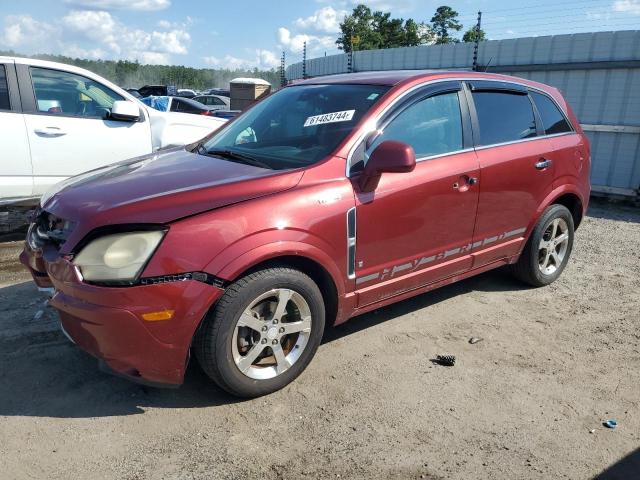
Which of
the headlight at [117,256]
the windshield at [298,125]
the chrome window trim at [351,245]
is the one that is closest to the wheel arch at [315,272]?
the chrome window trim at [351,245]

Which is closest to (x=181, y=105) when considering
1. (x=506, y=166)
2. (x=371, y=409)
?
(x=506, y=166)

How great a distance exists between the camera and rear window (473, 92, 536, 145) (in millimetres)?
3955

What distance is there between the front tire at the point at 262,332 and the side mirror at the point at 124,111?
3.77 metres

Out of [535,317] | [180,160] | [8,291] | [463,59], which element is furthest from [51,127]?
[463,59]

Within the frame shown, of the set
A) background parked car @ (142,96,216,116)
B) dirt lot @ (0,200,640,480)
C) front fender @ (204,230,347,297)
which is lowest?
dirt lot @ (0,200,640,480)

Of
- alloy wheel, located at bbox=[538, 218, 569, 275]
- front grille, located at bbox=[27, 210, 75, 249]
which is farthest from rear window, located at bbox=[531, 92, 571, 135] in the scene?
front grille, located at bbox=[27, 210, 75, 249]

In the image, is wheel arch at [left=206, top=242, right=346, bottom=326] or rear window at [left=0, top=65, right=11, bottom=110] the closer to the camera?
wheel arch at [left=206, top=242, right=346, bottom=326]

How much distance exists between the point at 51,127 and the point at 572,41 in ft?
27.0

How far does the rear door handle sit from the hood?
2.44 metres

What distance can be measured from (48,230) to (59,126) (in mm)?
3037

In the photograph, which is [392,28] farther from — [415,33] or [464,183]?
[464,183]

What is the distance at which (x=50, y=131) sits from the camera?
546cm

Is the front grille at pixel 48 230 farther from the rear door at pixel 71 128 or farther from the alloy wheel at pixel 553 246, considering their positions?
the alloy wheel at pixel 553 246

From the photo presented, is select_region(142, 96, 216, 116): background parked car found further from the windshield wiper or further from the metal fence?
the windshield wiper
